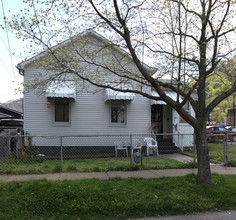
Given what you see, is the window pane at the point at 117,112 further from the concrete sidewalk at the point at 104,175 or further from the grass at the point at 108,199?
the grass at the point at 108,199

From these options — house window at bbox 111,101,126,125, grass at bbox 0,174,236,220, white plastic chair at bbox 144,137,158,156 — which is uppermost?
house window at bbox 111,101,126,125

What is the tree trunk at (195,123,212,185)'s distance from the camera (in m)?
5.71

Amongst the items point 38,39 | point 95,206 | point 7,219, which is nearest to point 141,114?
point 38,39

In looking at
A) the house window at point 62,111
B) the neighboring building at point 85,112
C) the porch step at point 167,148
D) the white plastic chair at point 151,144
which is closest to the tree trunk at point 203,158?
the white plastic chair at point 151,144

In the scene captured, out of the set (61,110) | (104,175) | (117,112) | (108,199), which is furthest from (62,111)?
(108,199)

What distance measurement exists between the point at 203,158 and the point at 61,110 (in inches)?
335

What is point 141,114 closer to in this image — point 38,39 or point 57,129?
point 57,129

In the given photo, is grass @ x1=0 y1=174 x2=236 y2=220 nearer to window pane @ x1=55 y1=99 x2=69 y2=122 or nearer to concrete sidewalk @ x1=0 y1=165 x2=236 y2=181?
concrete sidewalk @ x1=0 y1=165 x2=236 y2=181

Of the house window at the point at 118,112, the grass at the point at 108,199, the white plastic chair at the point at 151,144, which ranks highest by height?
the house window at the point at 118,112

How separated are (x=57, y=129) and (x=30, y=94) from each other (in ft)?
7.62

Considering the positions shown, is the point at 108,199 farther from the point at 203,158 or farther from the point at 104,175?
the point at 203,158

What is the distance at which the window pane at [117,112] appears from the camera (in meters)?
12.7

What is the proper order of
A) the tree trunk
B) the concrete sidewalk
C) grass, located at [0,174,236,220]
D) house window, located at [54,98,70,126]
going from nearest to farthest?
1. grass, located at [0,174,236,220]
2. the tree trunk
3. the concrete sidewalk
4. house window, located at [54,98,70,126]

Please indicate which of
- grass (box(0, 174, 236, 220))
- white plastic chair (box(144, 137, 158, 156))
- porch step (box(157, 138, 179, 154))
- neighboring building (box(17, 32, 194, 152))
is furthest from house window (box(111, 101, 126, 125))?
grass (box(0, 174, 236, 220))
